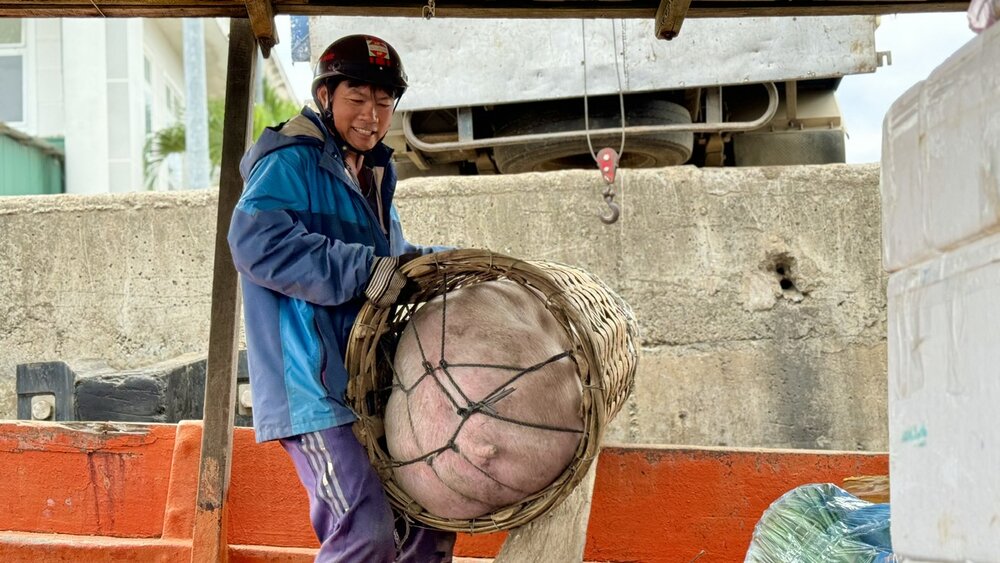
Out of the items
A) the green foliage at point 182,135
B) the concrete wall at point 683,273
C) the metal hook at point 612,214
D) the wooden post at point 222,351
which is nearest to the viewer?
the wooden post at point 222,351

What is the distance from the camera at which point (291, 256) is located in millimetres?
2951

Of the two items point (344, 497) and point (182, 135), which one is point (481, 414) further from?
point (182, 135)

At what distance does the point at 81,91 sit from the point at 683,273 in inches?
589

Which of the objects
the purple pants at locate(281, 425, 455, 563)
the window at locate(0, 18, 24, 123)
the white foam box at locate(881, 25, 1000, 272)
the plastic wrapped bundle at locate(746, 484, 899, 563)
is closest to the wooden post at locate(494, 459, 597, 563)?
the purple pants at locate(281, 425, 455, 563)

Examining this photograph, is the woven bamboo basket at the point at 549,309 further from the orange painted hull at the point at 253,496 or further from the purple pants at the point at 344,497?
the orange painted hull at the point at 253,496

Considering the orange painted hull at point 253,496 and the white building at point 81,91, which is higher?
the white building at point 81,91

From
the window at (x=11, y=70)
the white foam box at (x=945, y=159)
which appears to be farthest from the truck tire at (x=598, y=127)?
the window at (x=11, y=70)

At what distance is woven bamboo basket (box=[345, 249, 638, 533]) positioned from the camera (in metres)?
2.82

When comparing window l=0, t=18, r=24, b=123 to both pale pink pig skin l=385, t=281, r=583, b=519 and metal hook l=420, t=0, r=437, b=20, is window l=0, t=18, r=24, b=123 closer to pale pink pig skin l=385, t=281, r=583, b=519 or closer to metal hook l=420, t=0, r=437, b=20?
metal hook l=420, t=0, r=437, b=20

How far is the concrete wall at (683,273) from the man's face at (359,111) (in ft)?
10.9

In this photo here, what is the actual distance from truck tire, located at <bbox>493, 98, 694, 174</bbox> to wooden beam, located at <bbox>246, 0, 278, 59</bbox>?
3.30m

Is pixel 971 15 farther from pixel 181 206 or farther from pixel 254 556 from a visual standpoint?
pixel 181 206

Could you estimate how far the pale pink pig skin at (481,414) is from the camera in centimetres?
282

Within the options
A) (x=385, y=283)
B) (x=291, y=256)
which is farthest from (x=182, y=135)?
(x=385, y=283)
